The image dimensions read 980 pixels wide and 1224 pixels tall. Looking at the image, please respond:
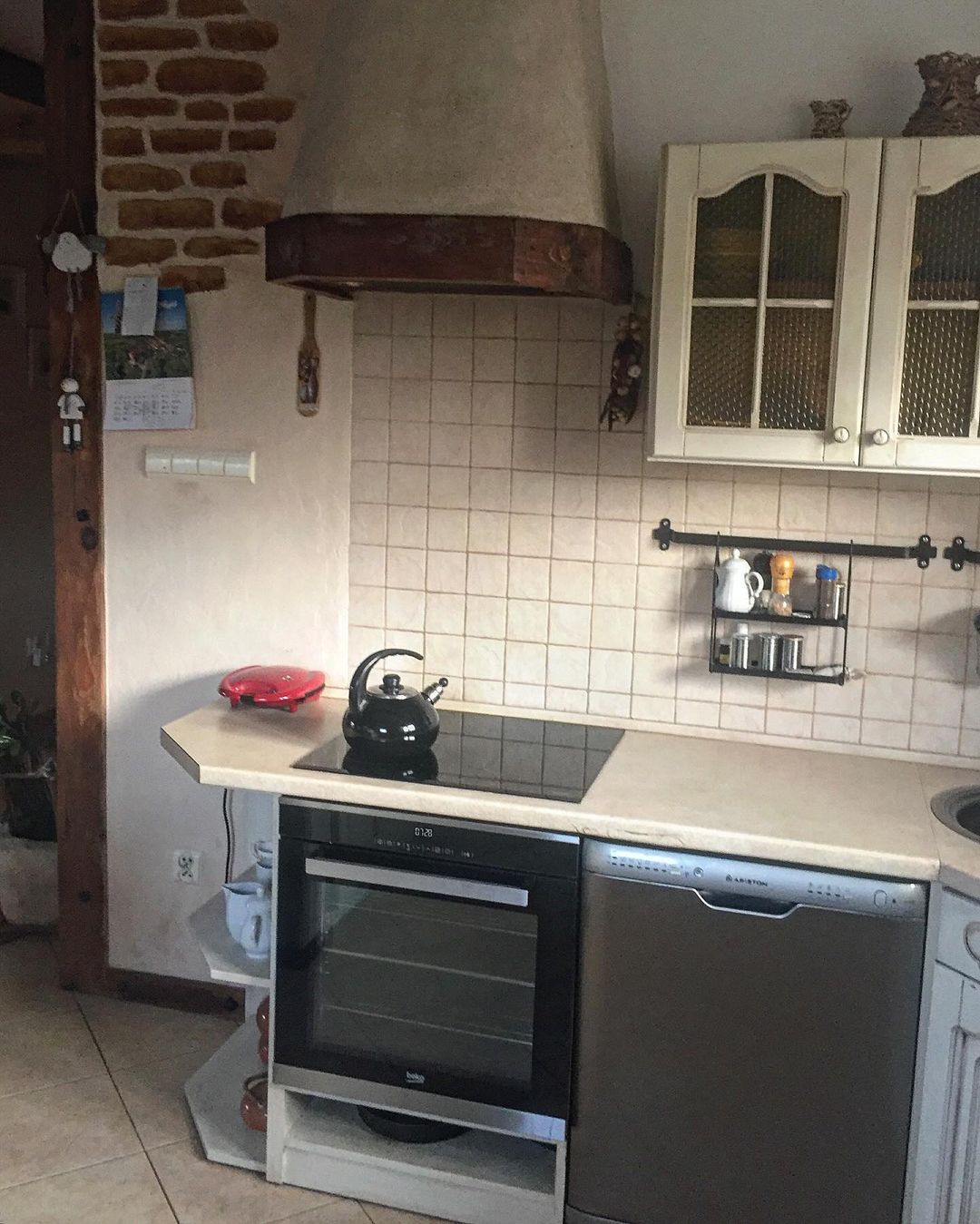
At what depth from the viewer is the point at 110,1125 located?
9.07ft

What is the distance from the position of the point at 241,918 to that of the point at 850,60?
218cm

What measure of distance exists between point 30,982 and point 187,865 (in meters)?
0.60

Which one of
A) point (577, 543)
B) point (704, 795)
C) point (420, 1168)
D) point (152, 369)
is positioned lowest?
point (420, 1168)

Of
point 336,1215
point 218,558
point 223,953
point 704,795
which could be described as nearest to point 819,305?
point 704,795

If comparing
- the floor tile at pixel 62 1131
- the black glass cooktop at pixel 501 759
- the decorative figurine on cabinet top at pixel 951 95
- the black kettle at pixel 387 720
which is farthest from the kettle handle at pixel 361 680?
the decorative figurine on cabinet top at pixel 951 95

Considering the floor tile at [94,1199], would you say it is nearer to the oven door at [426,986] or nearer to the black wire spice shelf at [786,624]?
the oven door at [426,986]

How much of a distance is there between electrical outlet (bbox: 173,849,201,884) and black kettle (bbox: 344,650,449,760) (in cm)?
87

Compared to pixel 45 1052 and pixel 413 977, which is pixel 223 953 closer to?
pixel 413 977

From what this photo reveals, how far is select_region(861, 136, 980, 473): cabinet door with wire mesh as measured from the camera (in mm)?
2225

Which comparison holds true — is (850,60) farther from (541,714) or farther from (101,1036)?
(101,1036)

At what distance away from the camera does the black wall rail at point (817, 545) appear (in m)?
2.63

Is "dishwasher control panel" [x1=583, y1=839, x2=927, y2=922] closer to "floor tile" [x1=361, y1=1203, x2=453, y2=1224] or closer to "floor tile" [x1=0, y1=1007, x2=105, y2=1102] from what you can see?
"floor tile" [x1=361, y1=1203, x2=453, y2=1224]

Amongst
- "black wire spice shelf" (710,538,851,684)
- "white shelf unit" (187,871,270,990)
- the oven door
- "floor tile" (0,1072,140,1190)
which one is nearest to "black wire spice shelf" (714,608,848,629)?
"black wire spice shelf" (710,538,851,684)

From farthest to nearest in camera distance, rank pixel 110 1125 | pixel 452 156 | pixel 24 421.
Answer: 1. pixel 24 421
2. pixel 110 1125
3. pixel 452 156
